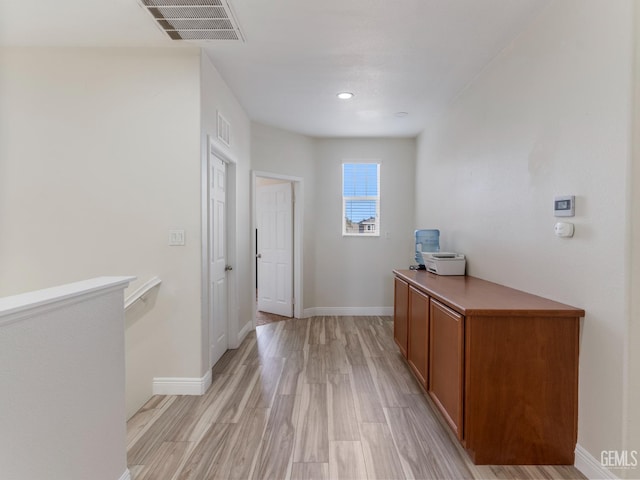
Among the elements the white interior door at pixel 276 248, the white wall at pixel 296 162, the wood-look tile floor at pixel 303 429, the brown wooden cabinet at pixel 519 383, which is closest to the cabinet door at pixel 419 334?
the wood-look tile floor at pixel 303 429

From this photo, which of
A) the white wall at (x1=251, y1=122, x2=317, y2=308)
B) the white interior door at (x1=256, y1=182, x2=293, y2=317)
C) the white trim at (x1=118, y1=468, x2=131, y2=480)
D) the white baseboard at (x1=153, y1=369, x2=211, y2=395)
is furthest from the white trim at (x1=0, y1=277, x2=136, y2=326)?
the white interior door at (x1=256, y1=182, x2=293, y2=317)

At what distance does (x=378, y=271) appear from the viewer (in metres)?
5.05

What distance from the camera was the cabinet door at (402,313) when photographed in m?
3.03

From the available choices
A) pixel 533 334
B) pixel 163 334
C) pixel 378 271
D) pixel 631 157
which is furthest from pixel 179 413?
pixel 378 271

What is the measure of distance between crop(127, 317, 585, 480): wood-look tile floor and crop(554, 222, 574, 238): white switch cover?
1.24m

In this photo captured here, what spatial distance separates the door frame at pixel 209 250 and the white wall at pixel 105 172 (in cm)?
9

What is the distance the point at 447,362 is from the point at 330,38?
7.64 ft

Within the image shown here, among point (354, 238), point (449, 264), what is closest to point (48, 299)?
point (449, 264)

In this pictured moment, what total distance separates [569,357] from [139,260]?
2897 millimetres

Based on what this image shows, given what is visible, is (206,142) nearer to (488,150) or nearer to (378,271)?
(488,150)

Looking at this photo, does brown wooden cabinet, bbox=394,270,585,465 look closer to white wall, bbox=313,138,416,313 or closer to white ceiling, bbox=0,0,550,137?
white ceiling, bbox=0,0,550,137

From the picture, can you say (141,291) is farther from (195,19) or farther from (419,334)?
(419,334)

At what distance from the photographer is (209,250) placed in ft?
9.20

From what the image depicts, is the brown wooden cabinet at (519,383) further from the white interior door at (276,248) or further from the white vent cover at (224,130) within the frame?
the white interior door at (276,248)
